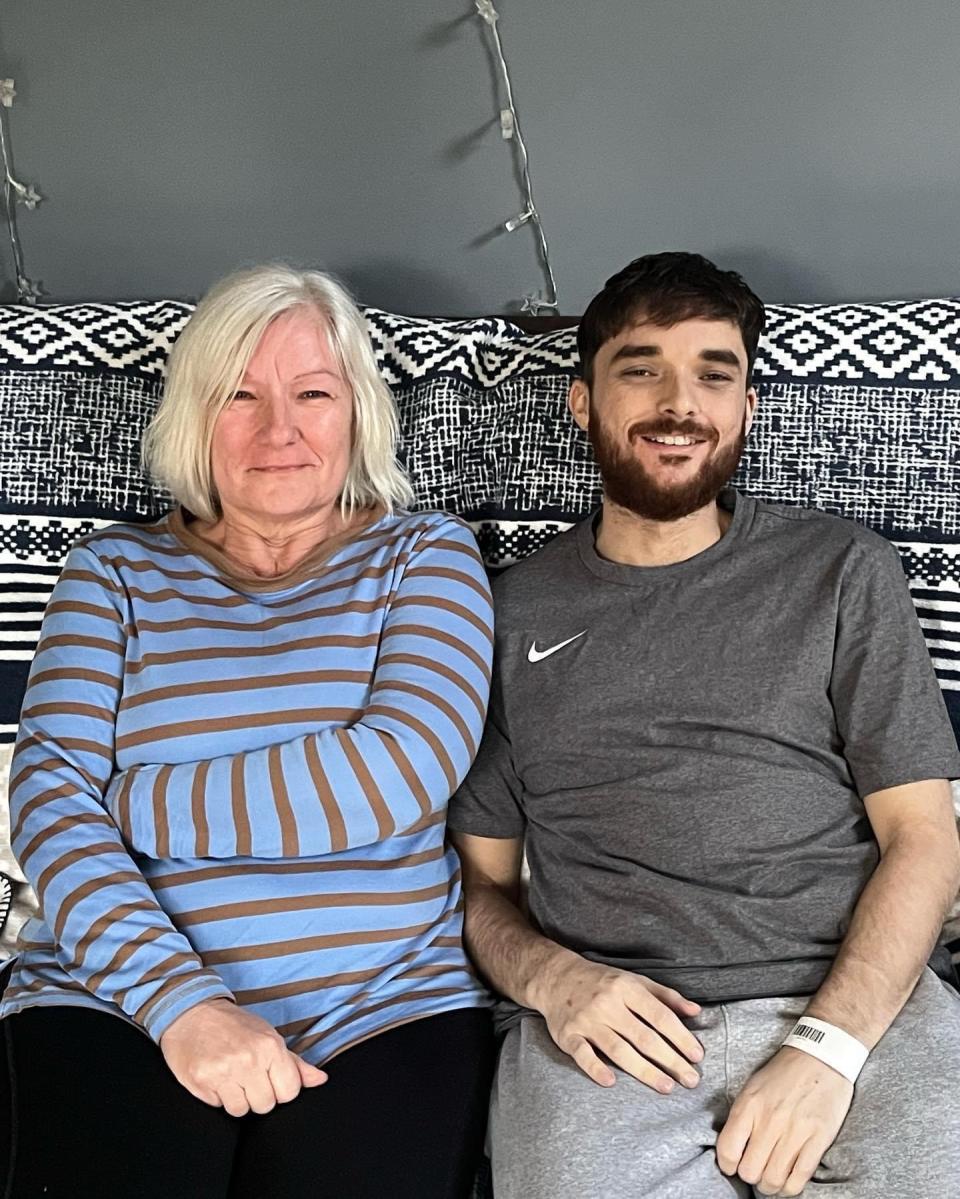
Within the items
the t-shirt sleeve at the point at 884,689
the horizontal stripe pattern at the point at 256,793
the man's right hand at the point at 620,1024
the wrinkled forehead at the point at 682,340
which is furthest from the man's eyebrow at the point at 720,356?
the man's right hand at the point at 620,1024

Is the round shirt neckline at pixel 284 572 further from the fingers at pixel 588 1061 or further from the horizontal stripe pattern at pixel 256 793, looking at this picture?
the fingers at pixel 588 1061

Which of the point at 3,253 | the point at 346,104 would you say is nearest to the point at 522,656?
the point at 346,104

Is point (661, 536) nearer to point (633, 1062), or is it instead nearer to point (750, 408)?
point (750, 408)

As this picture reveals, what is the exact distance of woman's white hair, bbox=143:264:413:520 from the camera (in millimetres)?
1659

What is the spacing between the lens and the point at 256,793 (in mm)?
1421

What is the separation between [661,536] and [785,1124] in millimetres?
704

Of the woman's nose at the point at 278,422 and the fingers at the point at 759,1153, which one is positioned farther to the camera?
the woman's nose at the point at 278,422

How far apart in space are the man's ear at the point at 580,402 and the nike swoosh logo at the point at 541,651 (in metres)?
0.29

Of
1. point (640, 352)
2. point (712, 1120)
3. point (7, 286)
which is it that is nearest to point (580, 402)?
point (640, 352)

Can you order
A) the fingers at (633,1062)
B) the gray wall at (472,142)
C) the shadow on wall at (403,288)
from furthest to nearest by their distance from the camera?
1. the shadow on wall at (403,288)
2. the gray wall at (472,142)
3. the fingers at (633,1062)

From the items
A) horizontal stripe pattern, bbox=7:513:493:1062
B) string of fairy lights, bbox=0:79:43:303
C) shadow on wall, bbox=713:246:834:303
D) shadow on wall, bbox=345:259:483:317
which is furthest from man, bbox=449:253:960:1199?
string of fairy lights, bbox=0:79:43:303

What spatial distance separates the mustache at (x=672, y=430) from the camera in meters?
1.60

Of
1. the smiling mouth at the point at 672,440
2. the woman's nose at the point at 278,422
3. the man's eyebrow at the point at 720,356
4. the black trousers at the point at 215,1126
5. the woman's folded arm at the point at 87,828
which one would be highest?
the man's eyebrow at the point at 720,356

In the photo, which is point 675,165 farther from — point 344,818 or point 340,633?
point 344,818
